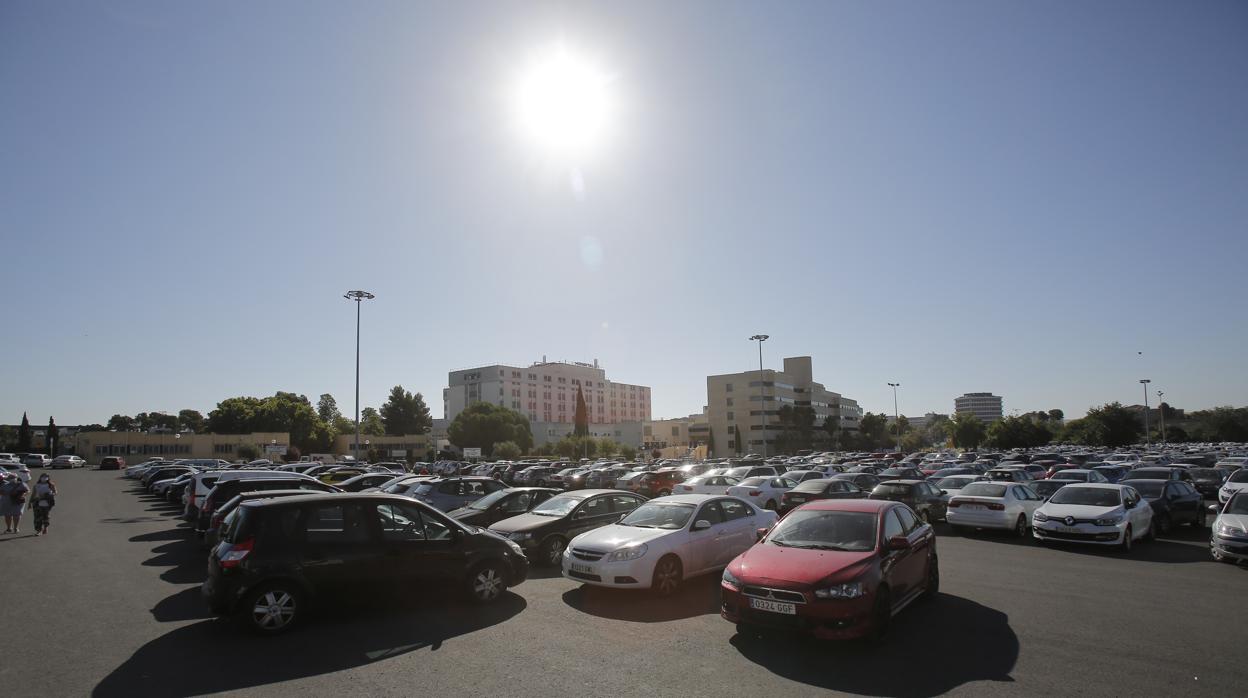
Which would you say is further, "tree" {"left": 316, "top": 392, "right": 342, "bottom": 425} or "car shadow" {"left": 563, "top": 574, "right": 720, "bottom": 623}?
"tree" {"left": 316, "top": 392, "right": 342, "bottom": 425}

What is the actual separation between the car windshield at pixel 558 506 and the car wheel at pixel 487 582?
3376 millimetres

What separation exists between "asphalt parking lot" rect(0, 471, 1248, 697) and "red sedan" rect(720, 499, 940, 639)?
12.8 inches

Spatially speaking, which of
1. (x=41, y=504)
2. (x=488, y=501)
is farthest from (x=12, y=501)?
(x=488, y=501)

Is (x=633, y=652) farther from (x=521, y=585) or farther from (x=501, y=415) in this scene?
(x=501, y=415)

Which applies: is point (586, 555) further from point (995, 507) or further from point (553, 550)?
point (995, 507)

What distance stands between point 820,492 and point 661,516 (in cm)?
1066

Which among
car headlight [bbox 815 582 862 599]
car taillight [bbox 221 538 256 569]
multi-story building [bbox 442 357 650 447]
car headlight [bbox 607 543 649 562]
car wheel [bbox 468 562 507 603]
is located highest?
multi-story building [bbox 442 357 650 447]

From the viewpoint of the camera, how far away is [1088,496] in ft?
49.1

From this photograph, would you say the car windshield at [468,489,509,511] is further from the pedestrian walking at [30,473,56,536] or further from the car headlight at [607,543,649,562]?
the pedestrian walking at [30,473,56,536]

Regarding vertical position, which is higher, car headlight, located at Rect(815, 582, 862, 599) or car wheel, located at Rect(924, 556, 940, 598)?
car headlight, located at Rect(815, 582, 862, 599)

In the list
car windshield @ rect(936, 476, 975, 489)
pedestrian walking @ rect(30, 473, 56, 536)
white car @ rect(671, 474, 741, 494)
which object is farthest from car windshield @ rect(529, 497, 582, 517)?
car windshield @ rect(936, 476, 975, 489)

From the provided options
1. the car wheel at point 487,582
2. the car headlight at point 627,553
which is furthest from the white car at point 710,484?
the car wheel at point 487,582

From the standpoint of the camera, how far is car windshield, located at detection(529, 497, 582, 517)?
13.1 meters

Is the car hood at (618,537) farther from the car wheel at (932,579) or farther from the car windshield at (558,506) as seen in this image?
the car wheel at (932,579)
